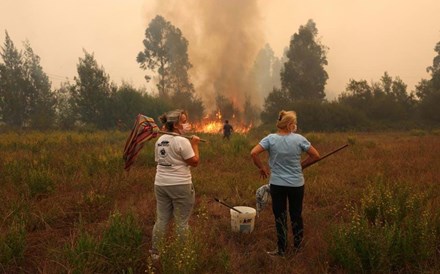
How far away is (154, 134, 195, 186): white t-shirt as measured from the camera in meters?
3.99

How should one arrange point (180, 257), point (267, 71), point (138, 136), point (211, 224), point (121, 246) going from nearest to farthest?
point (180, 257) → point (121, 246) → point (138, 136) → point (211, 224) → point (267, 71)

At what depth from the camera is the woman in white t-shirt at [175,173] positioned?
158 inches

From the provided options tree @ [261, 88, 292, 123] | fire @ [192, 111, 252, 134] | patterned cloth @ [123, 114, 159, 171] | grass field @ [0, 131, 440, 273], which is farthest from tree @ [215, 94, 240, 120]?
patterned cloth @ [123, 114, 159, 171]

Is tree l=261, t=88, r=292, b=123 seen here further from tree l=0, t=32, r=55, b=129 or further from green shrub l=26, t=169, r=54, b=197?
green shrub l=26, t=169, r=54, b=197

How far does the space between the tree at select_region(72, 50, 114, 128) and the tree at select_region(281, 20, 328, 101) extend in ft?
75.8

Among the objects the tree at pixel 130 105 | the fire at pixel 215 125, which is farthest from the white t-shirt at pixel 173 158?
the fire at pixel 215 125

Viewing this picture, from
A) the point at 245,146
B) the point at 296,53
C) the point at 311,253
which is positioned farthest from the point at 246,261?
the point at 296,53

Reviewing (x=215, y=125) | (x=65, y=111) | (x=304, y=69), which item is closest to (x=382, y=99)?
(x=304, y=69)

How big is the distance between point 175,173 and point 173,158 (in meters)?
0.19

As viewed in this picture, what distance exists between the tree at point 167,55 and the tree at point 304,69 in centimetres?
1487

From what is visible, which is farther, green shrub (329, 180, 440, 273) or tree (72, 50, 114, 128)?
tree (72, 50, 114, 128)

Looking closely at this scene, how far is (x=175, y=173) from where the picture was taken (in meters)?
4.05

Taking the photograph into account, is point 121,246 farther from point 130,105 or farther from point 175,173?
point 130,105

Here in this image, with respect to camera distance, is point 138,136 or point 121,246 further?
point 138,136
